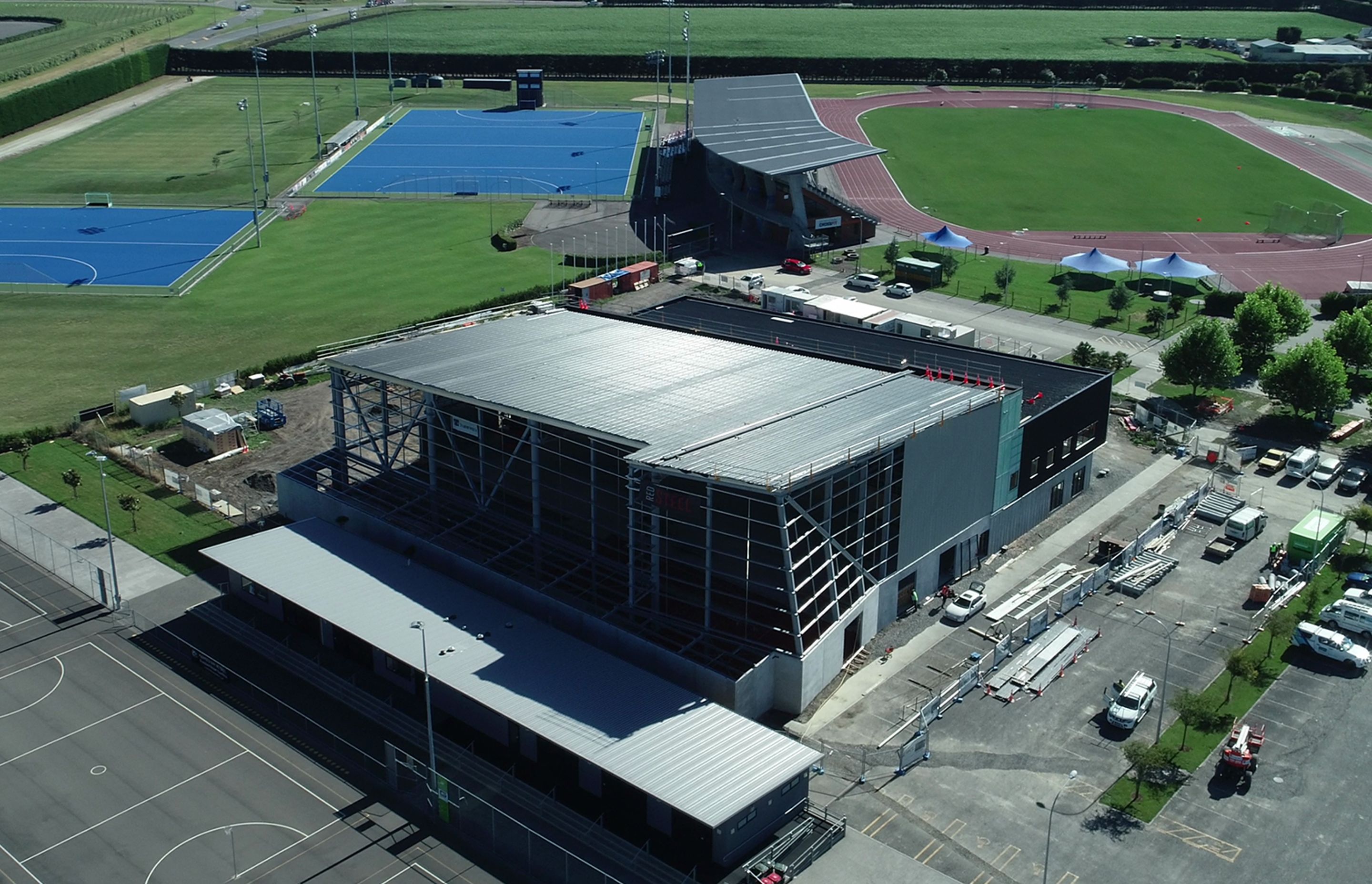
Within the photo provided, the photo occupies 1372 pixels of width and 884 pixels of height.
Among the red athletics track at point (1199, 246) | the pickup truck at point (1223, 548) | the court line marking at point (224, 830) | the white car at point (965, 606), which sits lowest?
the court line marking at point (224, 830)

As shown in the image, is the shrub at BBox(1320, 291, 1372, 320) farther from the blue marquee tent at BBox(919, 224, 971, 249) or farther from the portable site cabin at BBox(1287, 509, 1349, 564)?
the portable site cabin at BBox(1287, 509, 1349, 564)

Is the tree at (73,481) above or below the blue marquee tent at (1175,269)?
below

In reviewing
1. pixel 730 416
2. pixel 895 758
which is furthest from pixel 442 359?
pixel 895 758

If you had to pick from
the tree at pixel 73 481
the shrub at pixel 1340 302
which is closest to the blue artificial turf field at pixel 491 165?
the shrub at pixel 1340 302

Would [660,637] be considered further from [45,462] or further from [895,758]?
[45,462]

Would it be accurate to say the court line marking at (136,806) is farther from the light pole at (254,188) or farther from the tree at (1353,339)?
the light pole at (254,188)

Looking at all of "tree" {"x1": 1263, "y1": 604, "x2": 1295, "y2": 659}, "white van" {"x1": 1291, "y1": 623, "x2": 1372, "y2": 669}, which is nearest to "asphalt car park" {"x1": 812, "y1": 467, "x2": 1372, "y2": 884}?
"white van" {"x1": 1291, "y1": 623, "x2": 1372, "y2": 669}
